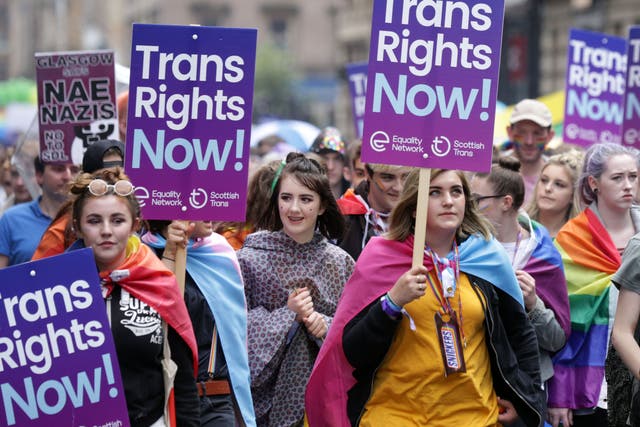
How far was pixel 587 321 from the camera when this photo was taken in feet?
22.5

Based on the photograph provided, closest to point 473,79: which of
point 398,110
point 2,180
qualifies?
point 398,110

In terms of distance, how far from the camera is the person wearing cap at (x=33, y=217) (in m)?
7.62

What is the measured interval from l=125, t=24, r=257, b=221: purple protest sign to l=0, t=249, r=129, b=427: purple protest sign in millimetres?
1133

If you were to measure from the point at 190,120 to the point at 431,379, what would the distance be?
1673 millimetres

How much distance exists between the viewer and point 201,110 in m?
5.94

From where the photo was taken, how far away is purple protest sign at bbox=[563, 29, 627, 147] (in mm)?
9961

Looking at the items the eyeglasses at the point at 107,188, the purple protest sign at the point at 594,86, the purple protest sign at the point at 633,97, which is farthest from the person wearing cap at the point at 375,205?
the purple protest sign at the point at 594,86

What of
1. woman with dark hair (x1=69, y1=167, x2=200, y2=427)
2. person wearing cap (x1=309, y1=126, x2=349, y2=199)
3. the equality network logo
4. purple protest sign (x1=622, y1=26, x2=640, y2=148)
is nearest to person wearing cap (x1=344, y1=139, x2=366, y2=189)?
→ person wearing cap (x1=309, y1=126, x2=349, y2=199)

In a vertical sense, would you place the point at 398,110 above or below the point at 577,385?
above

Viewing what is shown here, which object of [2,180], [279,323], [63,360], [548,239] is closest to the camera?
[63,360]

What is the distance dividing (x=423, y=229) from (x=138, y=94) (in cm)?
154

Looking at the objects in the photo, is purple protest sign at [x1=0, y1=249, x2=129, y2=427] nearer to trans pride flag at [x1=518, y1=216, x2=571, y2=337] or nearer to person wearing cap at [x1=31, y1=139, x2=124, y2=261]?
person wearing cap at [x1=31, y1=139, x2=124, y2=261]

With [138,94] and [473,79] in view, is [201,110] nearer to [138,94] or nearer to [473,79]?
[138,94]

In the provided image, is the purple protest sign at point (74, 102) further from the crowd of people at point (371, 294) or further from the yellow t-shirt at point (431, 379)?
the yellow t-shirt at point (431, 379)
